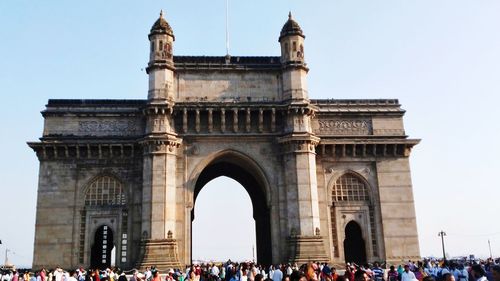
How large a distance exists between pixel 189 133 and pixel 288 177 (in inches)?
278

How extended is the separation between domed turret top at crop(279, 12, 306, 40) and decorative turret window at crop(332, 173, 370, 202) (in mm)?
10437

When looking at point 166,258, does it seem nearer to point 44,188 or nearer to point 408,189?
point 44,188

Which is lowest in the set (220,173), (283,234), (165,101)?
(283,234)

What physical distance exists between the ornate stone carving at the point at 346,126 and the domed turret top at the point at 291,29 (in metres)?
6.37

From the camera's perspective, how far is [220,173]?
1523 inches

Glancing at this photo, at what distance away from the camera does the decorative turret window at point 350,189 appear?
109ft

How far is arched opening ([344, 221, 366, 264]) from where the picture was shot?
34500mm

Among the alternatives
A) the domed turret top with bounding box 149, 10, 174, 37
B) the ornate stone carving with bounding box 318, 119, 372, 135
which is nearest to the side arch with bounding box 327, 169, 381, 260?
the ornate stone carving with bounding box 318, 119, 372, 135

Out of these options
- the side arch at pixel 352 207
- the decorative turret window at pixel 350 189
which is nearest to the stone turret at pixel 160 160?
the side arch at pixel 352 207

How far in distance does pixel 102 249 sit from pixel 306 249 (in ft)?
50.6

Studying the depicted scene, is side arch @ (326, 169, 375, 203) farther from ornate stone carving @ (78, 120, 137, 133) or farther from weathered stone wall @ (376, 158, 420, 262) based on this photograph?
ornate stone carving @ (78, 120, 137, 133)

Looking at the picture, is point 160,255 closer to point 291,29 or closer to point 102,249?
point 102,249

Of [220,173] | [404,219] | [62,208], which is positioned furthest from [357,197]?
[62,208]

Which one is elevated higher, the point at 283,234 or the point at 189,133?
the point at 189,133
